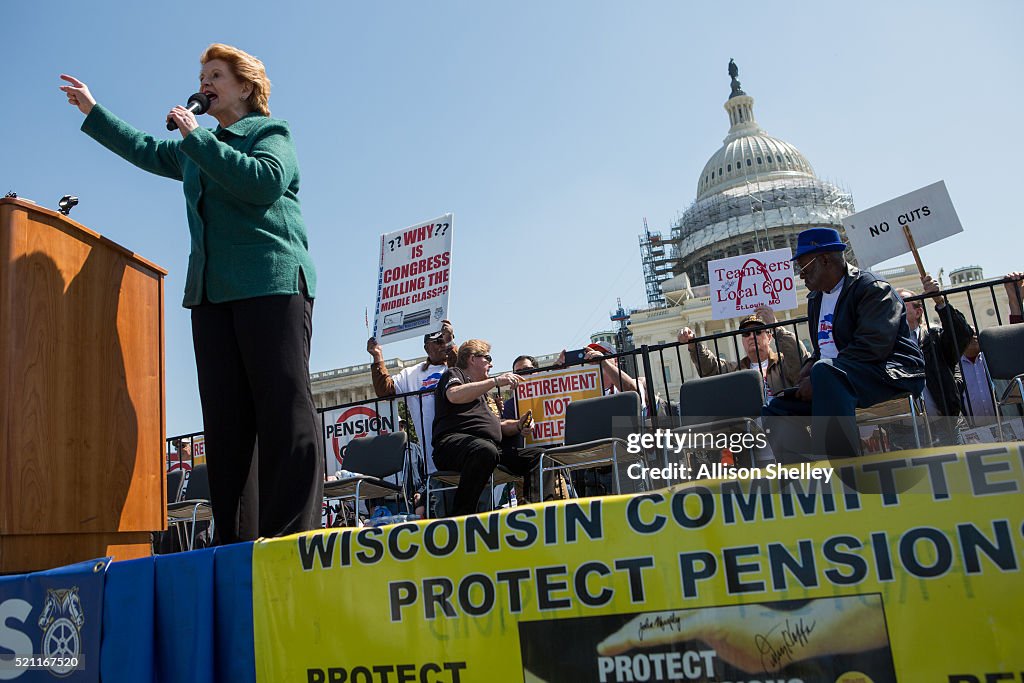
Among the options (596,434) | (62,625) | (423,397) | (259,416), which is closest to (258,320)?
(259,416)

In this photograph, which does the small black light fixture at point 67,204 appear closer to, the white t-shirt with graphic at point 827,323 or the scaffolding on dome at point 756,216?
the white t-shirt with graphic at point 827,323

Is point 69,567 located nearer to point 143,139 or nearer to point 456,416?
point 143,139

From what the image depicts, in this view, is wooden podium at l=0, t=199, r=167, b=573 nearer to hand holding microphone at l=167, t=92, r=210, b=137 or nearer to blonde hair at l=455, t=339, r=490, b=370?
hand holding microphone at l=167, t=92, r=210, b=137

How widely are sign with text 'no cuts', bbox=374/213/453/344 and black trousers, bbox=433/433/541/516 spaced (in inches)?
112

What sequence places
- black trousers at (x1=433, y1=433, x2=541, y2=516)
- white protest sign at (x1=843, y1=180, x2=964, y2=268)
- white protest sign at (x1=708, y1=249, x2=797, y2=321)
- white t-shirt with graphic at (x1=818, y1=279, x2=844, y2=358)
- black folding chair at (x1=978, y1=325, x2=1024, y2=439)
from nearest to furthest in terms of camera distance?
white t-shirt with graphic at (x1=818, y1=279, x2=844, y2=358)
black trousers at (x1=433, y1=433, x2=541, y2=516)
black folding chair at (x1=978, y1=325, x2=1024, y2=439)
white protest sign at (x1=843, y1=180, x2=964, y2=268)
white protest sign at (x1=708, y1=249, x2=797, y2=321)

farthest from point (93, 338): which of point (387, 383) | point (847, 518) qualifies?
point (387, 383)

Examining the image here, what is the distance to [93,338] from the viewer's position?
10.2 feet

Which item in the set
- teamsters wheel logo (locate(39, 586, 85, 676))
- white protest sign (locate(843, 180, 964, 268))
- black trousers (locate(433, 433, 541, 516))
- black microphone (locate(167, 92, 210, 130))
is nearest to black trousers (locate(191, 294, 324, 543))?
teamsters wheel logo (locate(39, 586, 85, 676))

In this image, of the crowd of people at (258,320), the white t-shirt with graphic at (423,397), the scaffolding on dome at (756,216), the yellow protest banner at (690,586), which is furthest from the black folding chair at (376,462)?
the scaffolding on dome at (756,216)

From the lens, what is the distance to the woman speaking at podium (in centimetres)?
283

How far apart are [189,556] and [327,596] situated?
49 centimetres

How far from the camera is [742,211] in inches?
3610

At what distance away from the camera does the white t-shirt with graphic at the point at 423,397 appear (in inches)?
310

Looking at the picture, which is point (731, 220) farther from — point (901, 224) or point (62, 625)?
point (62, 625)
